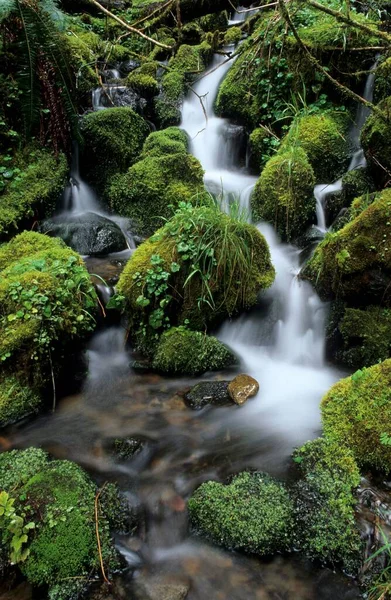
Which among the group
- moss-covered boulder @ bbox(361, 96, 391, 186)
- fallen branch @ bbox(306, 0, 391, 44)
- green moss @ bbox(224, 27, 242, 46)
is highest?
fallen branch @ bbox(306, 0, 391, 44)

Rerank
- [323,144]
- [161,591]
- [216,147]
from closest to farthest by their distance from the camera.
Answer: [161,591] < [323,144] < [216,147]

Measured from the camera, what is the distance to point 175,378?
4.21 meters

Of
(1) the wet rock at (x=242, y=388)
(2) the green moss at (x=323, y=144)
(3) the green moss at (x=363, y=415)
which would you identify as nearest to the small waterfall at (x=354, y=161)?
(2) the green moss at (x=323, y=144)

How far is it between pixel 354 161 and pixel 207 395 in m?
4.71

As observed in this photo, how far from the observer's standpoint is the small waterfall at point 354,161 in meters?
5.91

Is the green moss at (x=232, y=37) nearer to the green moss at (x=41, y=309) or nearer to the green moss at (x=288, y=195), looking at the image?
the green moss at (x=288, y=195)

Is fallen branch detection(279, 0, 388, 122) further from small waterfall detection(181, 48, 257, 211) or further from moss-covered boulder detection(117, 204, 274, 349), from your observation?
small waterfall detection(181, 48, 257, 211)

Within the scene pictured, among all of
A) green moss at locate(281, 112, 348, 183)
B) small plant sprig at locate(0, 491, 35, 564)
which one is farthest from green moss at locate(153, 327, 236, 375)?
green moss at locate(281, 112, 348, 183)

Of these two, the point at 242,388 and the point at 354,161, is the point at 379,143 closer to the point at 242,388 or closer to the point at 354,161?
the point at 354,161

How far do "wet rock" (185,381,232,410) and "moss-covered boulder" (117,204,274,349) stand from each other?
2.53 ft

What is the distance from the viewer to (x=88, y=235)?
5.66m

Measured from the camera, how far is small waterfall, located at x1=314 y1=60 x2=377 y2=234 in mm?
5910

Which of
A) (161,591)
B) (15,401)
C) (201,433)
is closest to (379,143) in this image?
(201,433)

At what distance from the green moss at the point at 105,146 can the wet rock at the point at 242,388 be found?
163 inches
